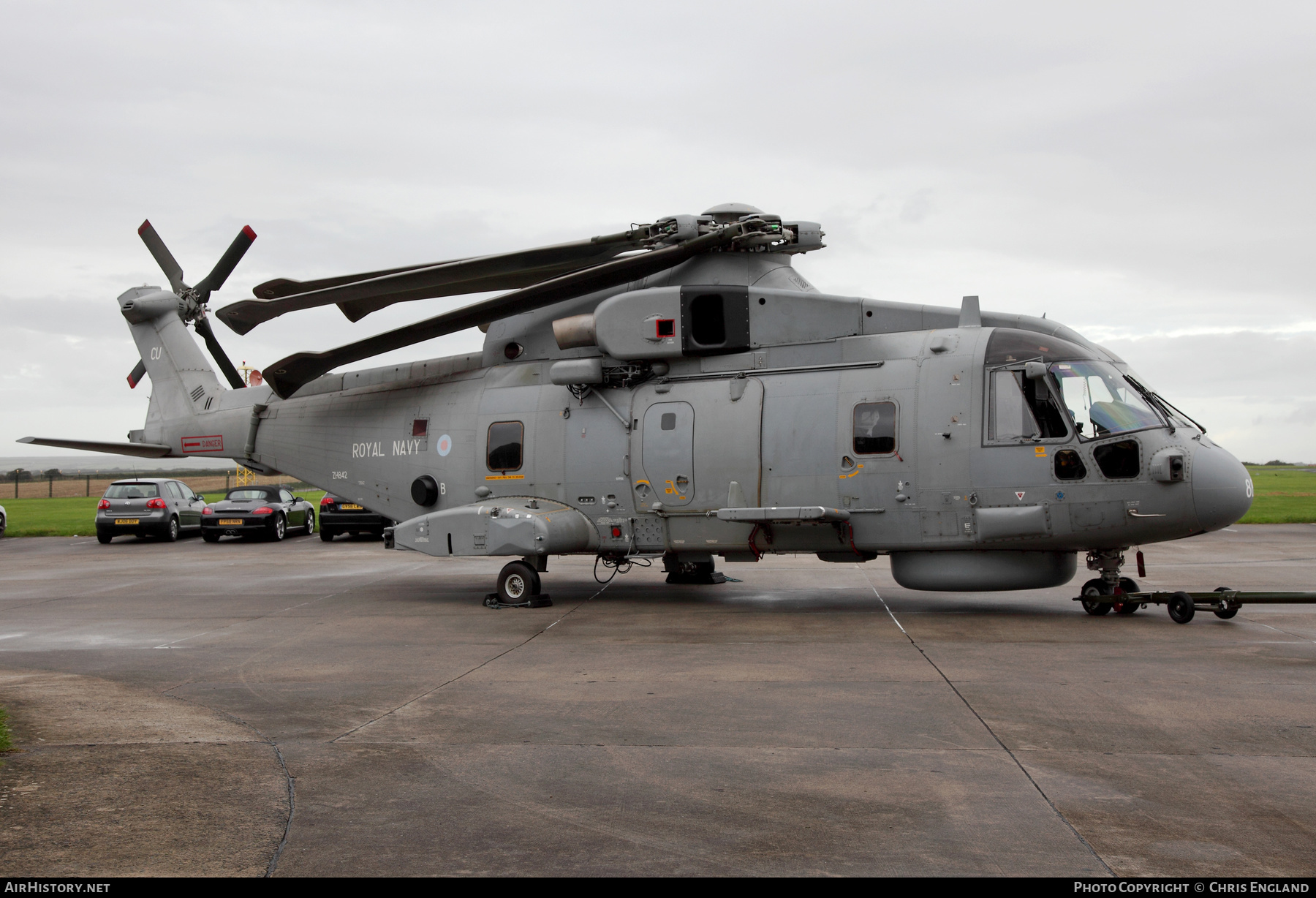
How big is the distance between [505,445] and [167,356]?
695 centimetres

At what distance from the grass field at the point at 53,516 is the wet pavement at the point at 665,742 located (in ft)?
59.9

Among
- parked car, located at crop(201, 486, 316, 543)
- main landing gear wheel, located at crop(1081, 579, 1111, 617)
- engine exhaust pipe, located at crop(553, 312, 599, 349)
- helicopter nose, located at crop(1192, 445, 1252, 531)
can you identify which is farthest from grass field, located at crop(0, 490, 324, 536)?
helicopter nose, located at crop(1192, 445, 1252, 531)

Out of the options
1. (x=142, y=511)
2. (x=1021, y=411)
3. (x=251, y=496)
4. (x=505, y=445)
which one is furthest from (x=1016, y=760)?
(x=142, y=511)

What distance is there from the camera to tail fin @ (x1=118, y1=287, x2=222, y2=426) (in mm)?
15680

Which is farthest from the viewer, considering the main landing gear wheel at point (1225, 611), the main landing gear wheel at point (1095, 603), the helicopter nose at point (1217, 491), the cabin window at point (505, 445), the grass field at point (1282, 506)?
the grass field at point (1282, 506)

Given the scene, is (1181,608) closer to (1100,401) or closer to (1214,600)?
(1214,600)

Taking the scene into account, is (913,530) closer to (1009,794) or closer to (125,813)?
(1009,794)

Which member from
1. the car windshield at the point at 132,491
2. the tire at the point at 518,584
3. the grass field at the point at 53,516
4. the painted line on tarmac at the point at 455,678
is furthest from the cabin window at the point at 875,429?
the car windshield at the point at 132,491

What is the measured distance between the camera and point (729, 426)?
11438mm

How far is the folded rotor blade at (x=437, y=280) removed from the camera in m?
12.0

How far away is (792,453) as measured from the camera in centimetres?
1112

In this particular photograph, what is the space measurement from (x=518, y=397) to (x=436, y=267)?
2.04 meters

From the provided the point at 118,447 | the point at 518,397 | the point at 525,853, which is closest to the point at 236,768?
the point at 525,853

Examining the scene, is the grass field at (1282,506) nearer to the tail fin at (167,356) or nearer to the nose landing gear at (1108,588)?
the nose landing gear at (1108,588)
